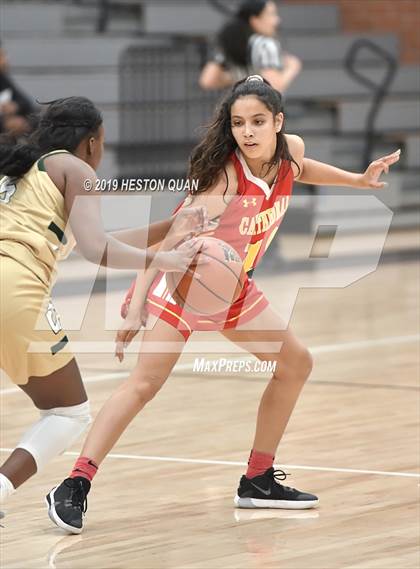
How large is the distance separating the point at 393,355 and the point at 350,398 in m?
1.26

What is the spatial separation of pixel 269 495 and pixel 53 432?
0.97m

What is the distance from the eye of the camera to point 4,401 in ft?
22.6

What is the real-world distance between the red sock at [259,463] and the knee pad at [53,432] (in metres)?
0.84

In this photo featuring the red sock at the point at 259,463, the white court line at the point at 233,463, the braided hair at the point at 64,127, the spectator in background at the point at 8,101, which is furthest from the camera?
the spectator in background at the point at 8,101

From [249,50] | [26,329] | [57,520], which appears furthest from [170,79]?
[26,329]

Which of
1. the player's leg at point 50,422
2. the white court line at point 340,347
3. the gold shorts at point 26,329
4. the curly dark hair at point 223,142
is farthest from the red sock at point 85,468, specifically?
the white court line at point 340,347

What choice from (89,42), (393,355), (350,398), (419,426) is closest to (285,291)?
(393,355)

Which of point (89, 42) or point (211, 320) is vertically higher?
point (211, 320)

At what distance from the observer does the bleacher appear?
47.4 feet

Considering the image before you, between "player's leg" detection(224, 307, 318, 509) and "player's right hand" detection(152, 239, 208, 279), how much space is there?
16.0 inches

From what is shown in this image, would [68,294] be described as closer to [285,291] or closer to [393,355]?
[285,291]

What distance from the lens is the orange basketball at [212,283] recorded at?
4691 mm

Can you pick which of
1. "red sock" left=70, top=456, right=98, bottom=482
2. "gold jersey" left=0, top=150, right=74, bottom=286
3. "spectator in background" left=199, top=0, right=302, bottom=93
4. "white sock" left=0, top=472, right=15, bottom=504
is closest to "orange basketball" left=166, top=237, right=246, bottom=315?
"gold jersey" left=0, top=150, right=74, bottom=286

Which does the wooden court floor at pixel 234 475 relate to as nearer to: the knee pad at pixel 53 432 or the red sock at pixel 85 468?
the red sock at pixel 85 468
